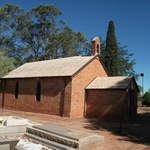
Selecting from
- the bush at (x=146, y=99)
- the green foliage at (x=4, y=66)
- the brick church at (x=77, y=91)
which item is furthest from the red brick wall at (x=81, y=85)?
the bush at (x=146, y=99)

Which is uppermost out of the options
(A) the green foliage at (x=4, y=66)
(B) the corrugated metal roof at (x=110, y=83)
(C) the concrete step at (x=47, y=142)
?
(A) the green foliage at (x=4, y=66)

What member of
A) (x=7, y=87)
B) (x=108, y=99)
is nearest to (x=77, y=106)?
(x=108, y=99)

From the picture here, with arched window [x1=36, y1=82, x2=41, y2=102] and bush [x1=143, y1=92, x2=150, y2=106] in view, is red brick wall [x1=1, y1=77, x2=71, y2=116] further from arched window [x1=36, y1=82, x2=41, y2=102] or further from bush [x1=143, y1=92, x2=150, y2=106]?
bush [x1=143, y1=92, x2=150, y2=106]

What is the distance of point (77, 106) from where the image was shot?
2092cm

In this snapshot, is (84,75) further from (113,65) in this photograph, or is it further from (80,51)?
(80,51)

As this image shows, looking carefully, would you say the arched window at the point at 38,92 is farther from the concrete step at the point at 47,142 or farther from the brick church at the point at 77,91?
the concrete step at the point at 47,142

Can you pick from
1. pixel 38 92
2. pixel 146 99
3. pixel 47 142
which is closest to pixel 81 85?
pixel 38 92

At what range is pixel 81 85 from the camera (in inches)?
856

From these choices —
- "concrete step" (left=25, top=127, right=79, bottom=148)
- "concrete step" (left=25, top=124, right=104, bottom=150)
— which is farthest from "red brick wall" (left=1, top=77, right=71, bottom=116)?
"concrete step" (left=25, top=124, right=104, bottom=150)

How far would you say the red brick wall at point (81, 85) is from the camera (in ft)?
67.6

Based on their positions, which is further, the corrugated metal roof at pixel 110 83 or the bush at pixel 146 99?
the bush at pixel 146 99

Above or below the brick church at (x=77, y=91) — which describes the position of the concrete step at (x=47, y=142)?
below

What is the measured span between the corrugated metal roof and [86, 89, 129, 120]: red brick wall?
0.49 meters

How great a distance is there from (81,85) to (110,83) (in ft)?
11.1
